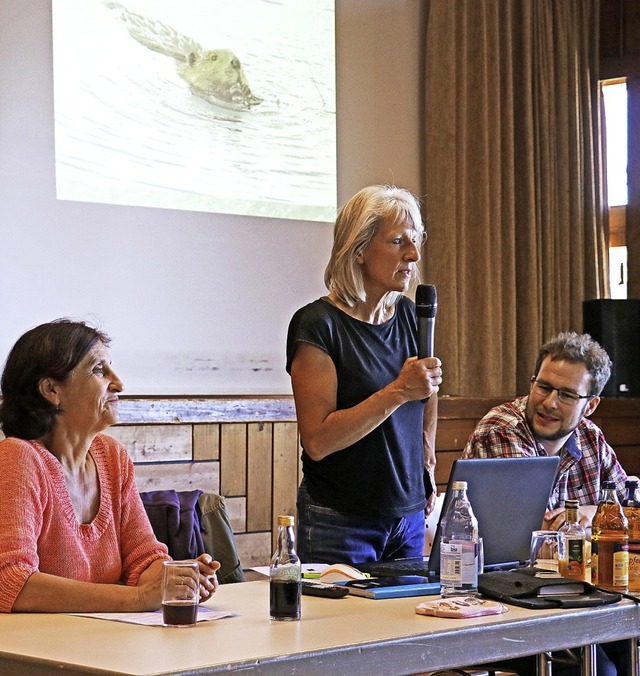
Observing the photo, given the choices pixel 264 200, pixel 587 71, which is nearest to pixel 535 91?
pixel 587 71

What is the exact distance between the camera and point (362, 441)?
2.50 m

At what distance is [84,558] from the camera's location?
2.16 m

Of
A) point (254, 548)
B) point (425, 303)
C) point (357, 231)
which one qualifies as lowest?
point (254, 548)

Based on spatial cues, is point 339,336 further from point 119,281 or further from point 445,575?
point 119,281

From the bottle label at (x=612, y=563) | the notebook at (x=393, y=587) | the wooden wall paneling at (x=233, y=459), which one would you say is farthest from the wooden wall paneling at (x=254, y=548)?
the bottle label at (x=612, y=563)

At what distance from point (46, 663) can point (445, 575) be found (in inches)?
31.6

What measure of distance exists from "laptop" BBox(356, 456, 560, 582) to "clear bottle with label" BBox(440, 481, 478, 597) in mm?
51

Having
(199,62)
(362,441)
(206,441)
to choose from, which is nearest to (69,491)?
(362,441)

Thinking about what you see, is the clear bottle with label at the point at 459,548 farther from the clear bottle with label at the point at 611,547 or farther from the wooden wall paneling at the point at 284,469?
the wooden wall paneling at the point at 284,469

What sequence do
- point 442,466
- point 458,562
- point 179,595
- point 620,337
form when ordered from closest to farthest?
point 179,595
point 458,562
point 442,466
point 620,337

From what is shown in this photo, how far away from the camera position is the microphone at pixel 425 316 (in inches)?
97.3

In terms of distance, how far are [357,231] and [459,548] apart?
0.81m

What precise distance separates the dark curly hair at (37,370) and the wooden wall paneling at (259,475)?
2.14 metres

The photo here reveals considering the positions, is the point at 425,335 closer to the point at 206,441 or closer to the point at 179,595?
the point at 179,595
